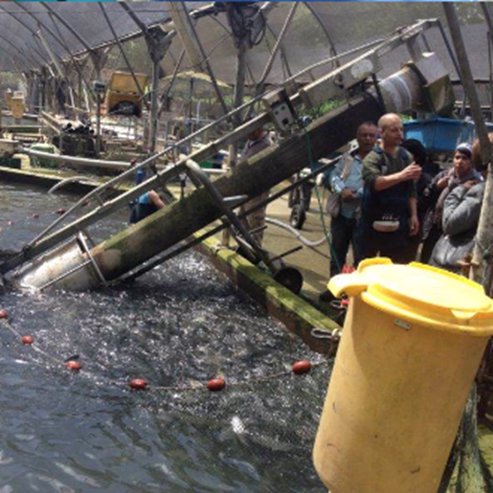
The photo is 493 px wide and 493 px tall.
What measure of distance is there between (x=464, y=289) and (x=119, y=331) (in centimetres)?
426

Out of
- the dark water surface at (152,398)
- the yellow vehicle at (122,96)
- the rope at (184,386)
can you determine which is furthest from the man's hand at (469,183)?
the yellow vehicle at (122,96)

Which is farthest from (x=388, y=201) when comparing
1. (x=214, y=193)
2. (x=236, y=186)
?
(x=236, y=186)

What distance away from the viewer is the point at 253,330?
6.47 meters

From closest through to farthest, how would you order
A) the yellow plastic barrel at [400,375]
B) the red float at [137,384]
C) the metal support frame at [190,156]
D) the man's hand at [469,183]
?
1. the yellow plastic barrel at [400,375]
2. the man's hand at [469,183]
3. the red float at [137,384]
4. the metal support frame at [190,156]

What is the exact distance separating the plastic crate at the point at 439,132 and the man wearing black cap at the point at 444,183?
7.16ft

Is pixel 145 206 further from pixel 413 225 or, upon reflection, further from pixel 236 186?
pixel 413 225

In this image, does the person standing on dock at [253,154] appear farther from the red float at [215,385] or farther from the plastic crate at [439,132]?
the red float at [215,385]

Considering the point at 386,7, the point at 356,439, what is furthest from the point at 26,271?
the point at 386,7

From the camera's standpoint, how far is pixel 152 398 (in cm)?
482

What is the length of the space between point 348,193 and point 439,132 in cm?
296

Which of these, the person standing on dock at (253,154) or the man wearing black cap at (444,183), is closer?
the man wearing black cap at (444,183)

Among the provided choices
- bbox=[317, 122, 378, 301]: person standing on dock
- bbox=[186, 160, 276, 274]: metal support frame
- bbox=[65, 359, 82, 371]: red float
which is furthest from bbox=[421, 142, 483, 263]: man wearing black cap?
bbox=[65, 359, 82, 371]: red float

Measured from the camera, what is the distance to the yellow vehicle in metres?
19.1

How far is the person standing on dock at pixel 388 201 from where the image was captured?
551 cm
